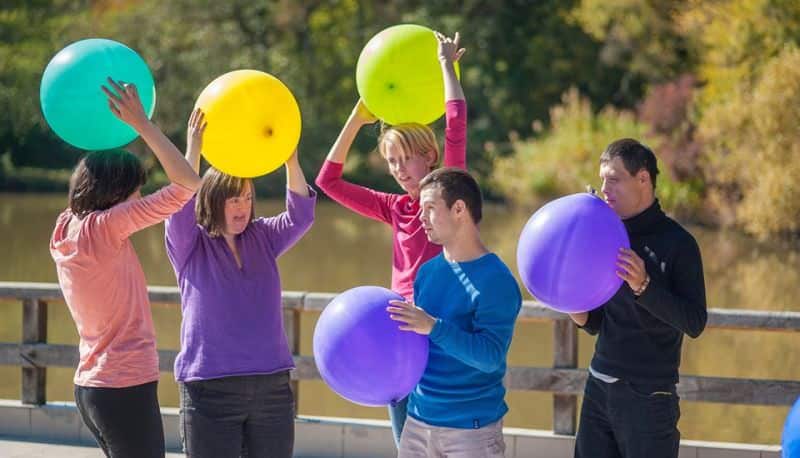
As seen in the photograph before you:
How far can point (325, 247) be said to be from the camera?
19.8 m

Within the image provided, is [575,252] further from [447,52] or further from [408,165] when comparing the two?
[447,52]

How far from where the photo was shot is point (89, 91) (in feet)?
12.4

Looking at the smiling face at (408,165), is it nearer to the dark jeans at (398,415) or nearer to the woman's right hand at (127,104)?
the dark jeans at (398,415)

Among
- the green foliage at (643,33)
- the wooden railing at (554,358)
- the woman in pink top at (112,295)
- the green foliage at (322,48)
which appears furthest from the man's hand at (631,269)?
the green foliage at (322,48)

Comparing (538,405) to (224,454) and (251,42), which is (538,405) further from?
(251,42)

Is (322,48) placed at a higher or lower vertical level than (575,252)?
higher

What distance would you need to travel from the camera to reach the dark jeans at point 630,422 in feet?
11.7

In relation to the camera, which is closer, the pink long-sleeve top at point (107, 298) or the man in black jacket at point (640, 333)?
the man in black jacket at point (640, 333)

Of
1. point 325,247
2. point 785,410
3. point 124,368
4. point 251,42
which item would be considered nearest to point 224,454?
point 124,368

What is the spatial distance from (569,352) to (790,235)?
16679 mm

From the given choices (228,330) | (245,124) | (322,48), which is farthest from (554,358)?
(322,48)


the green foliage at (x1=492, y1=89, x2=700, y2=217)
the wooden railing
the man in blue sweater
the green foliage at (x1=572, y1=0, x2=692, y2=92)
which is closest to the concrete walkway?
the wooden railing

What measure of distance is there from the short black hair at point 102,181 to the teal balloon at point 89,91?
5.1 inches

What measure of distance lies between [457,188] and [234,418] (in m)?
1.09
